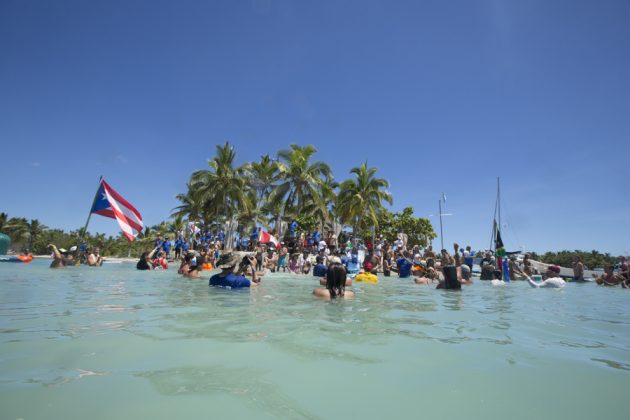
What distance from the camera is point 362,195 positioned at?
31188mm

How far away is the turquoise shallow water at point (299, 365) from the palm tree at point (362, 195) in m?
25.5

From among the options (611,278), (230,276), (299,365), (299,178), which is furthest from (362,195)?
(299,365)

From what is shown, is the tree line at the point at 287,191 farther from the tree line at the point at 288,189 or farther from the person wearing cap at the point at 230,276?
the person wearing cap at the point at 230,276

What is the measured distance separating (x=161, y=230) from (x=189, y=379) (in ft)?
173

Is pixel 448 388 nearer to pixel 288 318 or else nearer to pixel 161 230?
pixel 288 318

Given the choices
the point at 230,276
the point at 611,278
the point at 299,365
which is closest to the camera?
the point at 299,365

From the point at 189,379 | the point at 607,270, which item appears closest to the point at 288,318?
the point at 189,379

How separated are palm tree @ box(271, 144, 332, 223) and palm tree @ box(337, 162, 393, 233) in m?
2.43

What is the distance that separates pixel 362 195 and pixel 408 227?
46.6 feet

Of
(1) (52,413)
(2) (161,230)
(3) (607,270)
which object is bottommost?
(1) (52,413)

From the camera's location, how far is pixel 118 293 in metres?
7.51

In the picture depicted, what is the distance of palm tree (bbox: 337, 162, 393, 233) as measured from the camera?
31.0m

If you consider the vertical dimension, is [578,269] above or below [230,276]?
above

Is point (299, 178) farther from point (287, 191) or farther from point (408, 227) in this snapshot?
point (408, 227)
